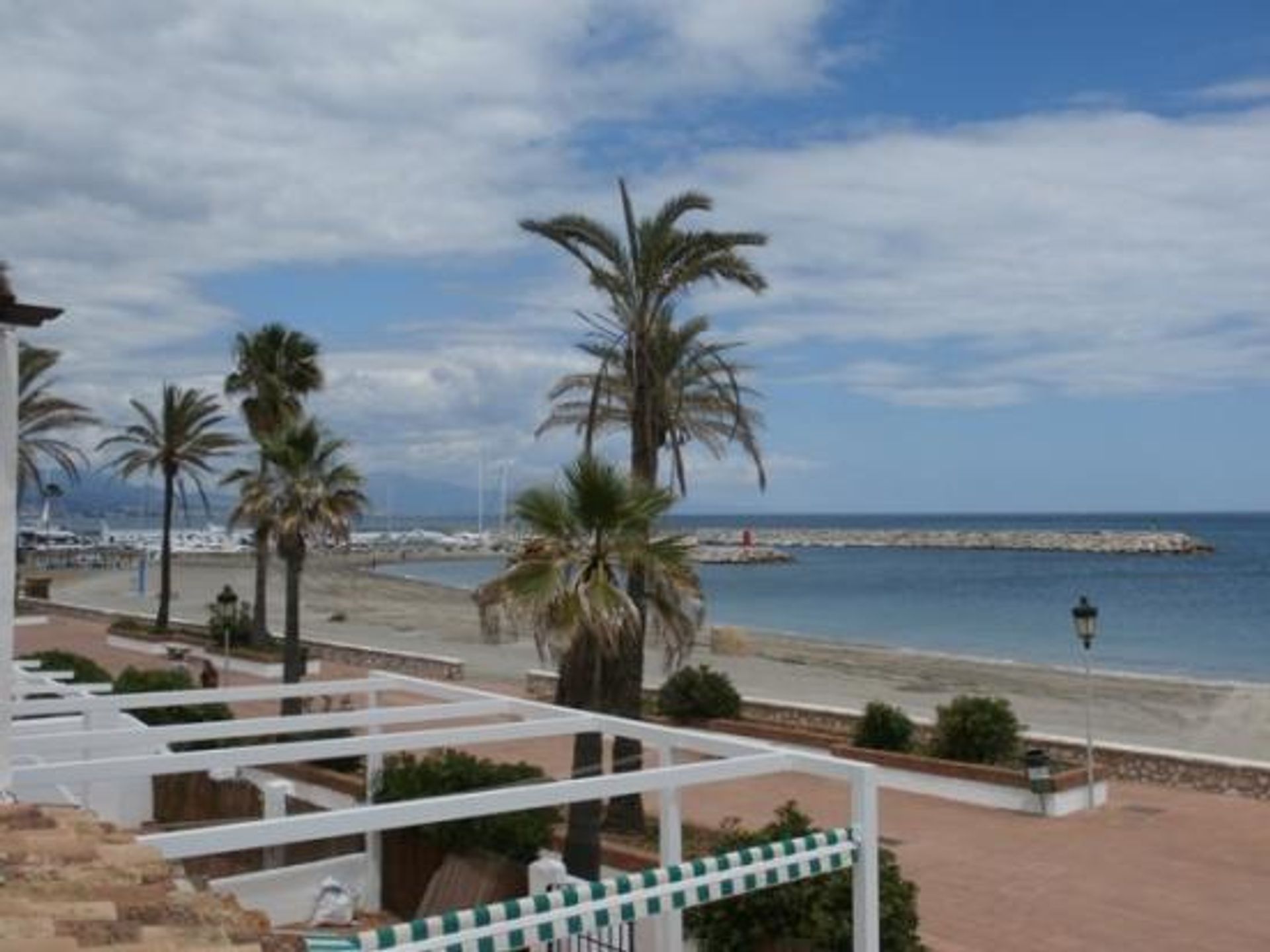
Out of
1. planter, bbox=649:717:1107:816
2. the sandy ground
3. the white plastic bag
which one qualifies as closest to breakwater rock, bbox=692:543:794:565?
the sandy ground

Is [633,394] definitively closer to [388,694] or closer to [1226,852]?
[1226,852]

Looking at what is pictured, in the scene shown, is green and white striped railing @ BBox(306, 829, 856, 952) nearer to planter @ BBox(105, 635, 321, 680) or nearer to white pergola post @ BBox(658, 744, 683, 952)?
white pergola post @ BBox(658, 744, 683, 952)

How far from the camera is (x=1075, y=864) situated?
47.8ft

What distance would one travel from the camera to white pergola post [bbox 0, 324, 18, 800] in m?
7.63

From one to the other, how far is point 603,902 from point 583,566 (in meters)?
5.47

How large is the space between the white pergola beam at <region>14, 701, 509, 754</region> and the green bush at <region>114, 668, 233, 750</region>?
6318 millimetres

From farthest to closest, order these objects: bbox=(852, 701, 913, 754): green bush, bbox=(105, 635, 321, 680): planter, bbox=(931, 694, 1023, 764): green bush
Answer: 1. bbox=(105, 635, 321, 680): planter
2. bbox=(852, 701, 913, 754): green bush
3. bbox=(931, 694, 1023, 764): green bush

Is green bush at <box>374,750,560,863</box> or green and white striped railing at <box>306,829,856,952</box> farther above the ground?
green and white striped railing at <box>306,829,856,952</box>

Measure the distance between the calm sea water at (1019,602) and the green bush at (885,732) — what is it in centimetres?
3024

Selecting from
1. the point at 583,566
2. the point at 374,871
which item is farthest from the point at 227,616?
the point at 583,566

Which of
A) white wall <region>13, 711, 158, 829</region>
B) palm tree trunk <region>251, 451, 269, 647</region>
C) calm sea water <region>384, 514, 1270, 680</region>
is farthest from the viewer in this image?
calm sea water <region>384, 514, 1270, 680</region>

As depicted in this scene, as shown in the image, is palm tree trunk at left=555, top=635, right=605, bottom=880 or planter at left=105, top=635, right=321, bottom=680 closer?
palm tree trunk at left=555, top=635, right=605, bottom=880

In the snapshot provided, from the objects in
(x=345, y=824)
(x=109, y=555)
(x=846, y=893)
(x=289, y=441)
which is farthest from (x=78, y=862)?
(x=109, y=555)

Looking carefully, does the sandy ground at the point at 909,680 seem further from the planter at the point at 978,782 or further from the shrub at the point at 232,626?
the planter at the point at 978,782
